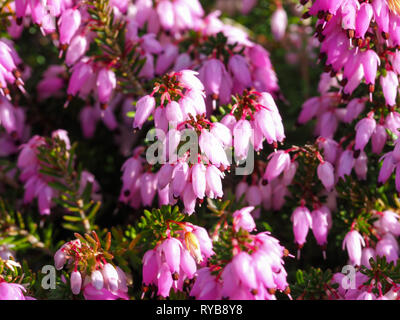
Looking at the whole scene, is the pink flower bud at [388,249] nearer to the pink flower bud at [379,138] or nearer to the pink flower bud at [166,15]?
the pink flower bud at [379,138]

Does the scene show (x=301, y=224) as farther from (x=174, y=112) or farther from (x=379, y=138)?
(x=174, y=112)

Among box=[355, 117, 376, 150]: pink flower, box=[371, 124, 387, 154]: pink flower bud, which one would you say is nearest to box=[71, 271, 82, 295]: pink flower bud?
box=[355, 117, 376, 150]: pink flower

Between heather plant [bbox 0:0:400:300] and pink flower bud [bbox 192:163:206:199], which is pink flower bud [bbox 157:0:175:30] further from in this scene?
pink flower bud [bbox 192:163:206:199]

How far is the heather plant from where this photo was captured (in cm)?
243

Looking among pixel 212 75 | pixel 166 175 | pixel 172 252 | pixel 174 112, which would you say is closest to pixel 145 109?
pixel 174 112

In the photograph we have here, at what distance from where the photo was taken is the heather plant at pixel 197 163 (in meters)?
2.43

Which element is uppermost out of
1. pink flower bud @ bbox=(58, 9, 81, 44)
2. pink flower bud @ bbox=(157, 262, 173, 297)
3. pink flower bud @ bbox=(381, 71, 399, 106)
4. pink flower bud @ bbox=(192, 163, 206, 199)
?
pink flower bud @ bbox=(58, 9, 81, 44)

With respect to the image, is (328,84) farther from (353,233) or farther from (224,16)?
(224,16)

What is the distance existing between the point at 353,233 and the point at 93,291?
136 centimetres

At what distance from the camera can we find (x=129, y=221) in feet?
11.7

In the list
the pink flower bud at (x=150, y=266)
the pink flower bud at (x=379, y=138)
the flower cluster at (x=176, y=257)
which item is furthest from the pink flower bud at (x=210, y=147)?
the pink flower bud at (x=379, y=138)
